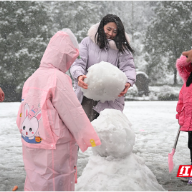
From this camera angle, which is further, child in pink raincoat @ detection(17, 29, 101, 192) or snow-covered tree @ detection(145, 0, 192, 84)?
snow-covered tree @ detection(145, 0, 192, 84)

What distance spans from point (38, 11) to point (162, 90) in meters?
9.20

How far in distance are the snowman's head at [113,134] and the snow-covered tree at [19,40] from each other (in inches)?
475

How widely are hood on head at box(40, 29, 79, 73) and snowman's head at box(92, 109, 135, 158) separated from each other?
786 mm

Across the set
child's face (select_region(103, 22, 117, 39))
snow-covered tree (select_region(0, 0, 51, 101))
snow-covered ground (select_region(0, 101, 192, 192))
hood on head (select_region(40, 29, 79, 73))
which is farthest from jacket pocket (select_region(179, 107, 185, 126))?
snow-covered tree (select_region(0, 0, 51, 101))

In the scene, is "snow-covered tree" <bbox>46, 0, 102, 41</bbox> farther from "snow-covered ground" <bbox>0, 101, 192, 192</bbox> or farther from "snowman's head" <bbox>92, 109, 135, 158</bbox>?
"snowman's head" <bbox>92, 109, 135, 158</bbox>

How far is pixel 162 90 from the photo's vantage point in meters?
15.6

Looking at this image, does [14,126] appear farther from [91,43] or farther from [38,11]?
[38,11]

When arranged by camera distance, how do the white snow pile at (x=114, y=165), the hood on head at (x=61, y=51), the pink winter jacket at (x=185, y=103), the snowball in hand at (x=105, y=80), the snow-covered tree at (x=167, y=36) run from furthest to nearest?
the snow-covered tree at (x=167, y=36), the pink winter jacket at (x=185, y=103), the snowball in hand at (x=105, y=80), the white snow pile at (x=114, y=165), the hood on head at (x=61, y=51)

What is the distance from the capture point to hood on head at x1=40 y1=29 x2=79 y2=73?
1.77 meters

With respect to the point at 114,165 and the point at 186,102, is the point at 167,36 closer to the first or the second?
the point at 186,102

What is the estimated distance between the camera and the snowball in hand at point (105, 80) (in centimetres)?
229

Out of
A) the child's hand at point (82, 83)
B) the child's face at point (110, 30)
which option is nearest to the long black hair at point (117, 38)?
the child's face at point (110, 30)

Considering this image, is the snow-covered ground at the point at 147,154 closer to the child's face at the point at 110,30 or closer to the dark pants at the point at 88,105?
the dark pants at the point at 88,105

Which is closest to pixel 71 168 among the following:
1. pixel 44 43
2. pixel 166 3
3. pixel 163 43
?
pixel 44 43
